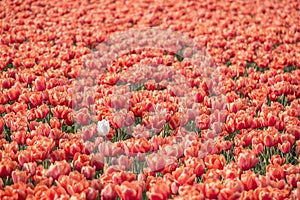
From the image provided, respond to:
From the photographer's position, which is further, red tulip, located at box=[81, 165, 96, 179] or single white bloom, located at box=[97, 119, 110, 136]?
single white bloom, located at box=[97, 119, 110, 136]

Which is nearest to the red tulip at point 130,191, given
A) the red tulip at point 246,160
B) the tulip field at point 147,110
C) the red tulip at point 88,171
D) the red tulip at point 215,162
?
the tulip field at point 147,110

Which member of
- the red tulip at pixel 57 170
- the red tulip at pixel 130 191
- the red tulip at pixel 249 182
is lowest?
the red tulip at pixel 249 182

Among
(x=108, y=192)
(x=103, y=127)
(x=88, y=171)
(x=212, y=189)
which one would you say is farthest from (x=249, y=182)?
(x=103, y=127)

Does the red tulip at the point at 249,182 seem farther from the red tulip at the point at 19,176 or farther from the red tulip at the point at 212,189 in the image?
the red tulip at the point at 19,176

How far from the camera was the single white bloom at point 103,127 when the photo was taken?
131 inches

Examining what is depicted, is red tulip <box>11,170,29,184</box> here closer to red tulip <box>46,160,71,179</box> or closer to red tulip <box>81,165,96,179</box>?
red tulip <box>46,160,71,179</box>

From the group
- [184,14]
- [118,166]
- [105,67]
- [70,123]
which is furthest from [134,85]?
[184,14]

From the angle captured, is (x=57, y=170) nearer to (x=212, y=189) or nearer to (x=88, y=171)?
(x=88, y=171)

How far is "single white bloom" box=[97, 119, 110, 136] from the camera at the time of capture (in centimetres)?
332

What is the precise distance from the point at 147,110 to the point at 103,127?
20.7 inches

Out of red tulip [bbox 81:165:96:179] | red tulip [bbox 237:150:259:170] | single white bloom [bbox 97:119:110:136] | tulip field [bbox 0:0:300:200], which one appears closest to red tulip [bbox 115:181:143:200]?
tulip field [bbox 0:0:300:200]

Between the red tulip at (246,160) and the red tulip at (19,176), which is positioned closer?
the red tulip at (19,176)

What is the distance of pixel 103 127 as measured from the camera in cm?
336

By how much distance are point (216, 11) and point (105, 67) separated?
4.08 m
